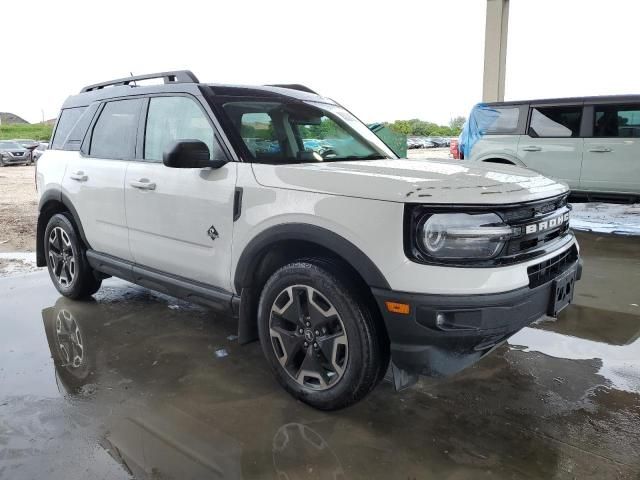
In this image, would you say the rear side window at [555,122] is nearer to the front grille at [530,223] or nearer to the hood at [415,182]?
the hood at [415,182]

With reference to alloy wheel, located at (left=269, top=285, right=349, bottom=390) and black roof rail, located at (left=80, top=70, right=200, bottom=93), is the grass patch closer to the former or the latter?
black roof rail, located at (left=80, top=70, right=200, bottom=93)

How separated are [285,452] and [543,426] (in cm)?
A: 131

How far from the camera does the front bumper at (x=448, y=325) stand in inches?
90.0

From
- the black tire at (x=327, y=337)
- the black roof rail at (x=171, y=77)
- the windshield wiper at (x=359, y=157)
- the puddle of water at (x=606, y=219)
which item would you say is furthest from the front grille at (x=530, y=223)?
the puddle of water at (x=606, y=219)

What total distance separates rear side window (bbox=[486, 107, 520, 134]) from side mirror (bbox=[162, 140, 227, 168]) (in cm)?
699

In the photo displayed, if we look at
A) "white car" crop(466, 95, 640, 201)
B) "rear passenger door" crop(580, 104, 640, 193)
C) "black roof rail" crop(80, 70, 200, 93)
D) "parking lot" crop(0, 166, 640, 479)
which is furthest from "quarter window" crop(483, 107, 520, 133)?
"black roof rail" crop(80, 70, 200, 93)

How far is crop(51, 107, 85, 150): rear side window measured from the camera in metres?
4.52

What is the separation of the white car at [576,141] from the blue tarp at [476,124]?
0.04m

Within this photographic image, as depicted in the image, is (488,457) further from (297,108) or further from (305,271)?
(297,108)

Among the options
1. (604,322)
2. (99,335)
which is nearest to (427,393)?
(604,322)

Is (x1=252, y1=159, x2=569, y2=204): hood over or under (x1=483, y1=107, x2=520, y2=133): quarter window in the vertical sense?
under

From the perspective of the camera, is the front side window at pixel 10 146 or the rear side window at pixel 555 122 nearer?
the rear side window at pixel 555 122

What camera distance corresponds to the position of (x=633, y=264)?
5797 millimetres

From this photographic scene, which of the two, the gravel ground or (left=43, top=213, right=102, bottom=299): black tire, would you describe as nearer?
(left=43, top=213, right=102, bottom=299): black tire
